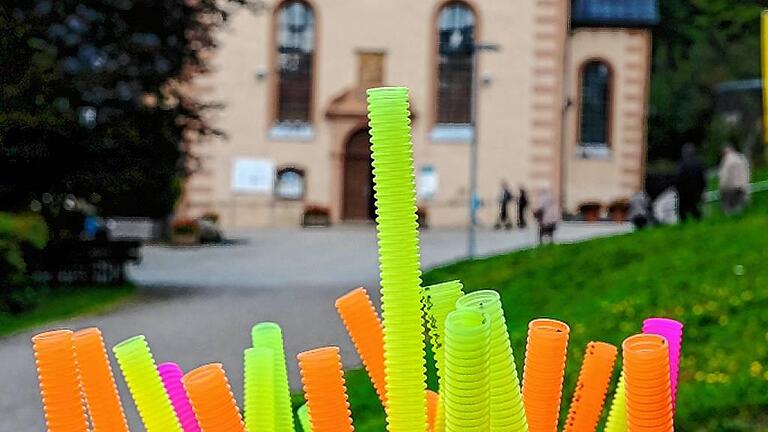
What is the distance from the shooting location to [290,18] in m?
37.3

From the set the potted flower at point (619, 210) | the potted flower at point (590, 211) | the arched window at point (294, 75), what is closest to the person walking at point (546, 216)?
the potted flower at point (619, 210)

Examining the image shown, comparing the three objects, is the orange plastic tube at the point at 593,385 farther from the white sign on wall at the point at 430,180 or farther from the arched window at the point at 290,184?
the arched window at the point at 290,184

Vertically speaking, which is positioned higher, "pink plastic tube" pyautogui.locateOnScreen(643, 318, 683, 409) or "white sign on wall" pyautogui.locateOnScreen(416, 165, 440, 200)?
"pink plastic tube" pyautogui.locateOnScreen(643, 318, 683, 409)

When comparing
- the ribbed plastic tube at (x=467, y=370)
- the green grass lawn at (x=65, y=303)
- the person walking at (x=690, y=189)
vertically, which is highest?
the ribbed plastic tube at (x=467, y=370)

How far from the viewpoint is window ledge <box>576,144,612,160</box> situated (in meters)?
39.1

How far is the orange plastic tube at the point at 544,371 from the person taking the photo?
36.7 inches

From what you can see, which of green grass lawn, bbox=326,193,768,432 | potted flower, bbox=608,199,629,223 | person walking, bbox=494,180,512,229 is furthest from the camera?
potted flower, bbox=608,199,629,223

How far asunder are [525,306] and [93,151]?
596cm

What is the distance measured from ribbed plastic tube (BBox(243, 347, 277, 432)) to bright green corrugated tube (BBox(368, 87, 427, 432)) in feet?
0.38

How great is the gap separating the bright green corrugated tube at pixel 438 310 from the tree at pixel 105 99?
1248 centimetres

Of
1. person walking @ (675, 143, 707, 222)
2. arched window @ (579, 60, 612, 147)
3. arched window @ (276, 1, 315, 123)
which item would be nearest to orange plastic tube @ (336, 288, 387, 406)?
person walking @ (675, 143, 707, 222)

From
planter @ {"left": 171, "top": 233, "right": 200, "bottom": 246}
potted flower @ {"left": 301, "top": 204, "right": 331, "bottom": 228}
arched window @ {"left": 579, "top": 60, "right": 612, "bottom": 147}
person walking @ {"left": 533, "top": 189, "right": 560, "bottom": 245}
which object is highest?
arched window @ {"left": 579, "top": 60, "right": 612, "bottom": 147}

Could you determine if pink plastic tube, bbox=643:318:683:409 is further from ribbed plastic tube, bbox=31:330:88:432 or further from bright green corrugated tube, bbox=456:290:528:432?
ribbed plastic tube, bbox=31:330:88:432

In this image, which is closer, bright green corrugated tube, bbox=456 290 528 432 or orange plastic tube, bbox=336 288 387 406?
bright green corrugated tube, bbox=456 290 528 432
